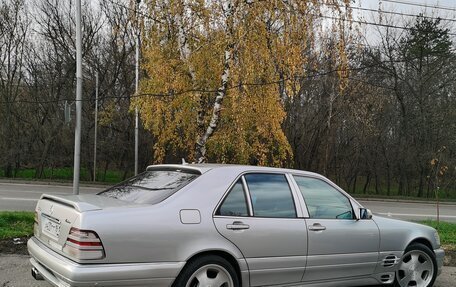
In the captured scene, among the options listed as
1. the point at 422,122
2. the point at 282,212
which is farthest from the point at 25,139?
the point at 282,212

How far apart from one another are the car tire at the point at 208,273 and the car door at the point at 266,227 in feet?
0.68

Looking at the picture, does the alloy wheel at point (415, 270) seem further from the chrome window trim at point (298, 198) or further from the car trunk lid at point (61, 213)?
the car trunk lid at point (61, 213)

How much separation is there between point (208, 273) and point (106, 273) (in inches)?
38.8

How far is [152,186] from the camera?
179 inches

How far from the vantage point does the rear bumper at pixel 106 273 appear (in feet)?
11.8

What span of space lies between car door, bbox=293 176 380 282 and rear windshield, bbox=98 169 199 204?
131 centimetres

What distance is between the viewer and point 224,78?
34.4 ft

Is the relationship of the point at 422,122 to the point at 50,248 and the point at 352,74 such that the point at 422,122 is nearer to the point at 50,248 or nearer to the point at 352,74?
the point at 352,74

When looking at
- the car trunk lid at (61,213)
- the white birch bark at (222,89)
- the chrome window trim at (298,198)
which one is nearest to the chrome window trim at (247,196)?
the chrome window trim at (298,198)

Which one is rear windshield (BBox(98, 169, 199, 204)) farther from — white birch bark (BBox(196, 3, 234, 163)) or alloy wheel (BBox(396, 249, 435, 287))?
white birch bark (BBox(196, 3, 234, 163))

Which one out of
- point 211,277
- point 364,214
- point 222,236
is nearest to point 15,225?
point 211,277

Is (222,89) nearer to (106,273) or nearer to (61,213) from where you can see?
(61,213)

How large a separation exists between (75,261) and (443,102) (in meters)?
27.9

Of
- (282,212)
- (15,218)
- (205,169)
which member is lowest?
(15,218)
